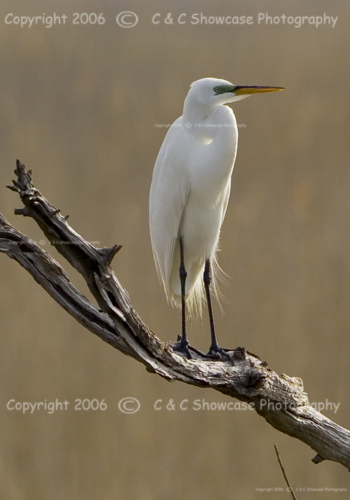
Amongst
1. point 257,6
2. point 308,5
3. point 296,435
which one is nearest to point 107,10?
point 257,6

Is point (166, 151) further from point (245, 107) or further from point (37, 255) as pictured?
point (245, 107)

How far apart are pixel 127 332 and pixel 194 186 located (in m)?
0.75

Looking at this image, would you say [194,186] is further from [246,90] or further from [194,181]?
[246,90]

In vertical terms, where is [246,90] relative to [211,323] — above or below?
above

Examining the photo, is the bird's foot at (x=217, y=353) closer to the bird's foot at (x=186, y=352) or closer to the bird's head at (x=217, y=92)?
the bird's foot at (x=186, y=352)

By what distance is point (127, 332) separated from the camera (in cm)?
155

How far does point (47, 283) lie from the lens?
5.20 feet

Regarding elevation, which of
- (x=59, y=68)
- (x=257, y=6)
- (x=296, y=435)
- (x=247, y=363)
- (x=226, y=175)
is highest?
(x=257, y=6)

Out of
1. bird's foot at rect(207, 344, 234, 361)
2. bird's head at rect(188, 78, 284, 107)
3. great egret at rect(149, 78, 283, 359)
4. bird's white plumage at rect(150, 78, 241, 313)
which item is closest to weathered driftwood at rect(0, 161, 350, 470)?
bird's foot at rect(207, 344, 234, 361)

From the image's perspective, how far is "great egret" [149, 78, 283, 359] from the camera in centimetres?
204

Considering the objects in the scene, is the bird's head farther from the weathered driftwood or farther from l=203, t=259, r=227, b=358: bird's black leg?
the weathered driftwood

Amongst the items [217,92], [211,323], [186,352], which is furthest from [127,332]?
[217,92]

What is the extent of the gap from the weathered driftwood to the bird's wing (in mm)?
571

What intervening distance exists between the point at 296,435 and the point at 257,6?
2462 mm
